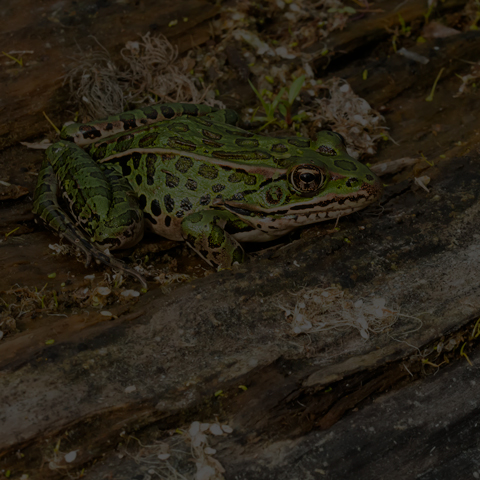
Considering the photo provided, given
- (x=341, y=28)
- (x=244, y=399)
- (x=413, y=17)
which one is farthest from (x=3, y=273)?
(x=413, y=17)

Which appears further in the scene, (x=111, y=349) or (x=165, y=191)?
(x=165, y=191)

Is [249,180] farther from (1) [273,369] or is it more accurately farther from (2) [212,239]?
(1) [273,369]

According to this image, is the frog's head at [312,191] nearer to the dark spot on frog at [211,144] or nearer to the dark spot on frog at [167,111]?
the dark spot on frog at [211,144]


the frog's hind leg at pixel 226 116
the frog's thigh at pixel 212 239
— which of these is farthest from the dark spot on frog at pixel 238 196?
the frog's hind leg at pixel 226 116

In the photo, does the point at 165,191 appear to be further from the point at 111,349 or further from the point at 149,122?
the point at 111,349

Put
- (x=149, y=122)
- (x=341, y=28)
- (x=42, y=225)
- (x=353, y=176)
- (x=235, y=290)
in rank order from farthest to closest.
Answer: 1. (x=341, y=28)
2. (x=149, y=122)
3. (x=42, y=225)
4. (x=353, y=176)
5. (x=235, y=290)

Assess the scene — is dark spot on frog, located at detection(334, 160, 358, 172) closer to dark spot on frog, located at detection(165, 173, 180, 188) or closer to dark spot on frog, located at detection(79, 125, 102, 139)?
dark spot on frog, located at detection(165, 173, 180, 188)
